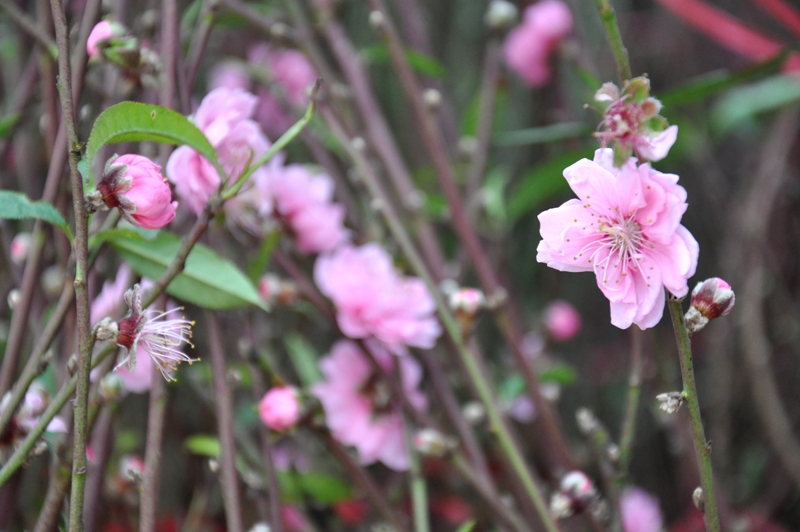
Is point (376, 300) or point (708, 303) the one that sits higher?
point (376, 300)

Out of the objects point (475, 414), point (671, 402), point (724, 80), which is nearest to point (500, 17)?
point (724, 80)

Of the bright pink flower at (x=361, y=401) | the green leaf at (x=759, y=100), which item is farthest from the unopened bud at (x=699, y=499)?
the green leaf at (x=759, y=100)

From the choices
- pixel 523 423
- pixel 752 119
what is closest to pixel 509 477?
pixel 523 423

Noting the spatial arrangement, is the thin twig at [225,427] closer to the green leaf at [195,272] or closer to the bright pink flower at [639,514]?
the green leaf at [195,272]

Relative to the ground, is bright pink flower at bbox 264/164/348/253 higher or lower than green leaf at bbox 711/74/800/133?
lower

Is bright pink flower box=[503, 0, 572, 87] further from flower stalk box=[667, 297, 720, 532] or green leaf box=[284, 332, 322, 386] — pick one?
flower stalk box=[667, 297, 720, 532]

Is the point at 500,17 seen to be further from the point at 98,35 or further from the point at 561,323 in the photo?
the point at 98,35

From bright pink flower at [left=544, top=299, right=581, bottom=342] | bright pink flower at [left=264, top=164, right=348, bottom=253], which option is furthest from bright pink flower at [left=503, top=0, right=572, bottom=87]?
bright pink flower at [left=264, top=164, right=348, bottom=253]
